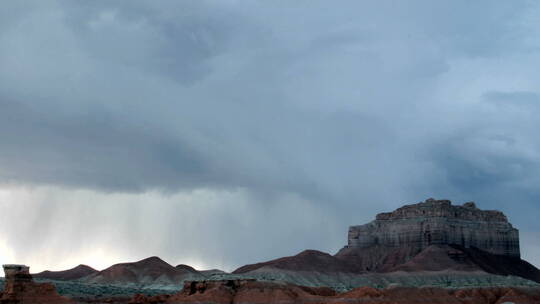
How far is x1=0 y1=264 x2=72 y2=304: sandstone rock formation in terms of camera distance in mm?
68000

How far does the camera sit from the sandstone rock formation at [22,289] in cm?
6800

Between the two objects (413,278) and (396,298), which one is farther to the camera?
(413,278)

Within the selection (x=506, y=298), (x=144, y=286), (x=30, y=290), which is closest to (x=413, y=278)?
(x=506, y=298)

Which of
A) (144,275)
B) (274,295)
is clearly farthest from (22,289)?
(144,275)

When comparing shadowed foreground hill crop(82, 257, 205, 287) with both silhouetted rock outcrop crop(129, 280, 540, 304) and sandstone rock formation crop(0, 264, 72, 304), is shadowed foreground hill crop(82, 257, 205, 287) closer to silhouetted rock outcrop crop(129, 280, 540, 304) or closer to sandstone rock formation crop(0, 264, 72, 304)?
silhouetted rock outcrop crop(129, 280, 540, 304)

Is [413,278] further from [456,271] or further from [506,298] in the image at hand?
[506,298]

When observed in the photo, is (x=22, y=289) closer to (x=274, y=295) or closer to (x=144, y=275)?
(x=274, y=295)

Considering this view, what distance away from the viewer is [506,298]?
128 meters

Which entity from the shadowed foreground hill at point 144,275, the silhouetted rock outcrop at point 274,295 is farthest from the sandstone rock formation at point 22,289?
the shadowed foreground hill at point 144,275

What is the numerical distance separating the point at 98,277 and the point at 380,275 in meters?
76.6

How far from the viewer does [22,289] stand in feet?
224

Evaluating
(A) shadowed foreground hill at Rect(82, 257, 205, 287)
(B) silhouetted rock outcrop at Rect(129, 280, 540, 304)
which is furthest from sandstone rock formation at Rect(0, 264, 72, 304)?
(A) shadowed foreground hill at Rect(82, 257, 205, 287)

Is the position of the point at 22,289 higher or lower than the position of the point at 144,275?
lower

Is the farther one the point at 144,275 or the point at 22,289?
the point at 144,275
